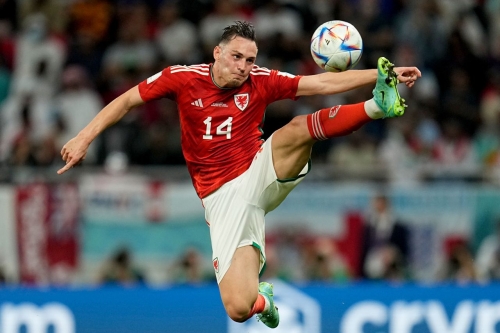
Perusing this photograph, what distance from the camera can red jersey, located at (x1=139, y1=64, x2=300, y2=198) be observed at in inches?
320

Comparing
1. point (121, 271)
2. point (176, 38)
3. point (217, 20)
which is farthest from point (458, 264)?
point (176, 38)

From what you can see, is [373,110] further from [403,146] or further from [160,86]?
[403,146]

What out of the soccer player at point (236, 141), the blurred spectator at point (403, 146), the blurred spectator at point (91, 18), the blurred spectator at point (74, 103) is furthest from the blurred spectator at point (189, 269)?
the blurred spectator at point (91, 18)

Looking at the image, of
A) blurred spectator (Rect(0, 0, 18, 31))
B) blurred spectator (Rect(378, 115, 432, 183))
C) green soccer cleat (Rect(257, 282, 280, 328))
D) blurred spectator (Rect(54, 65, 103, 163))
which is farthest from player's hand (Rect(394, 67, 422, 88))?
blurred spectator (Rect(0, 0, 18, 31))

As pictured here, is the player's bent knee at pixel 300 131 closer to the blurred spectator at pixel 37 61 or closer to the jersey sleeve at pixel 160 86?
the jersey sleeve at pixel 160 86

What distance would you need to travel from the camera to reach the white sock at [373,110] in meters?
7.44

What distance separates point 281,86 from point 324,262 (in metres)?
3.85

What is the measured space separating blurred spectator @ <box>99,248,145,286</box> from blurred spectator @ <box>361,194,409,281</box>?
2.41m

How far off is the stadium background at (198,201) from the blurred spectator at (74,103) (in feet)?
0.07

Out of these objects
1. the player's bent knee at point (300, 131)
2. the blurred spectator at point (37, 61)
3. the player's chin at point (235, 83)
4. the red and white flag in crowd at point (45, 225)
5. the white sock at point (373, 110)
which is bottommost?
the red and white flag in crowd at point (45, 225)

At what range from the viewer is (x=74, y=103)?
44.1ft

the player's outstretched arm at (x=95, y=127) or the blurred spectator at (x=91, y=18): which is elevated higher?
the player's outstretched arm at (x=95, y=127)

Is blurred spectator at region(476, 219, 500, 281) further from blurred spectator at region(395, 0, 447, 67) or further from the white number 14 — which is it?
the white number 14

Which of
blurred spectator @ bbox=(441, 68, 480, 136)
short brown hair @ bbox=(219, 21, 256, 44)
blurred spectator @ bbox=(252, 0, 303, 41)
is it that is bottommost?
blurred spectator @ bbox=(441, 68, 480, 136)
